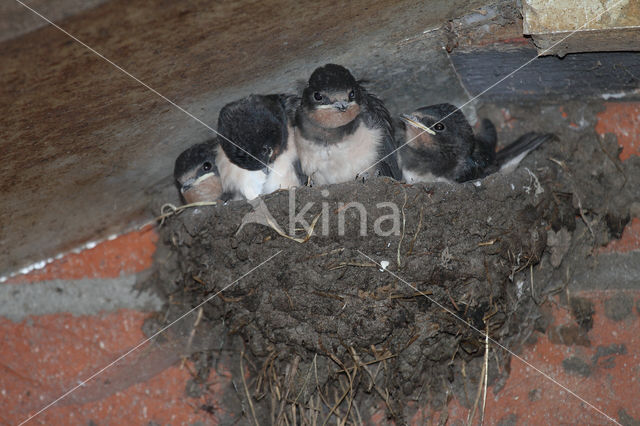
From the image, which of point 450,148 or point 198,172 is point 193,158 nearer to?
point 198,172

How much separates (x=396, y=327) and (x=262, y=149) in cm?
96

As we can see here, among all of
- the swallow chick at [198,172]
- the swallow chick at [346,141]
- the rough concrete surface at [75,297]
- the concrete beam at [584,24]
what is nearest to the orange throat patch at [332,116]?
the swallow chick at [346,141]

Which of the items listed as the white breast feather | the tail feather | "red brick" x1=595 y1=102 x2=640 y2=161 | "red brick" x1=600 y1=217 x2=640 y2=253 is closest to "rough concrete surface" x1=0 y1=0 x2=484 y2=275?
the white breast feather

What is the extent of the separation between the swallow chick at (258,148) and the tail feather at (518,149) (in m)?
0.84

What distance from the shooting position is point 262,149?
3.00 metres

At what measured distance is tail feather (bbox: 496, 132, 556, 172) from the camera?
2871mm

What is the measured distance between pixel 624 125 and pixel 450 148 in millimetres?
671

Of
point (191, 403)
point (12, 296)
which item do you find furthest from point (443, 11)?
point (12, 296)

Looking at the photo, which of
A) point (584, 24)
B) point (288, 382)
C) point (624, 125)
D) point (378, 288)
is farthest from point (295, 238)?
point (624, 125)

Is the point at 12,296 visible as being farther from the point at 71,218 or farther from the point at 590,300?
the point at 590,300

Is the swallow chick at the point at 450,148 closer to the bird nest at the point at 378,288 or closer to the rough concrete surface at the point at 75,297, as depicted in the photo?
the bird nest at the point at 378,288

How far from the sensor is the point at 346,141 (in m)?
3.02

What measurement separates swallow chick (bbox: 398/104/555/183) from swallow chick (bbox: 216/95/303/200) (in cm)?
48

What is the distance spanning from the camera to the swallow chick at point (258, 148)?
9.22ft
